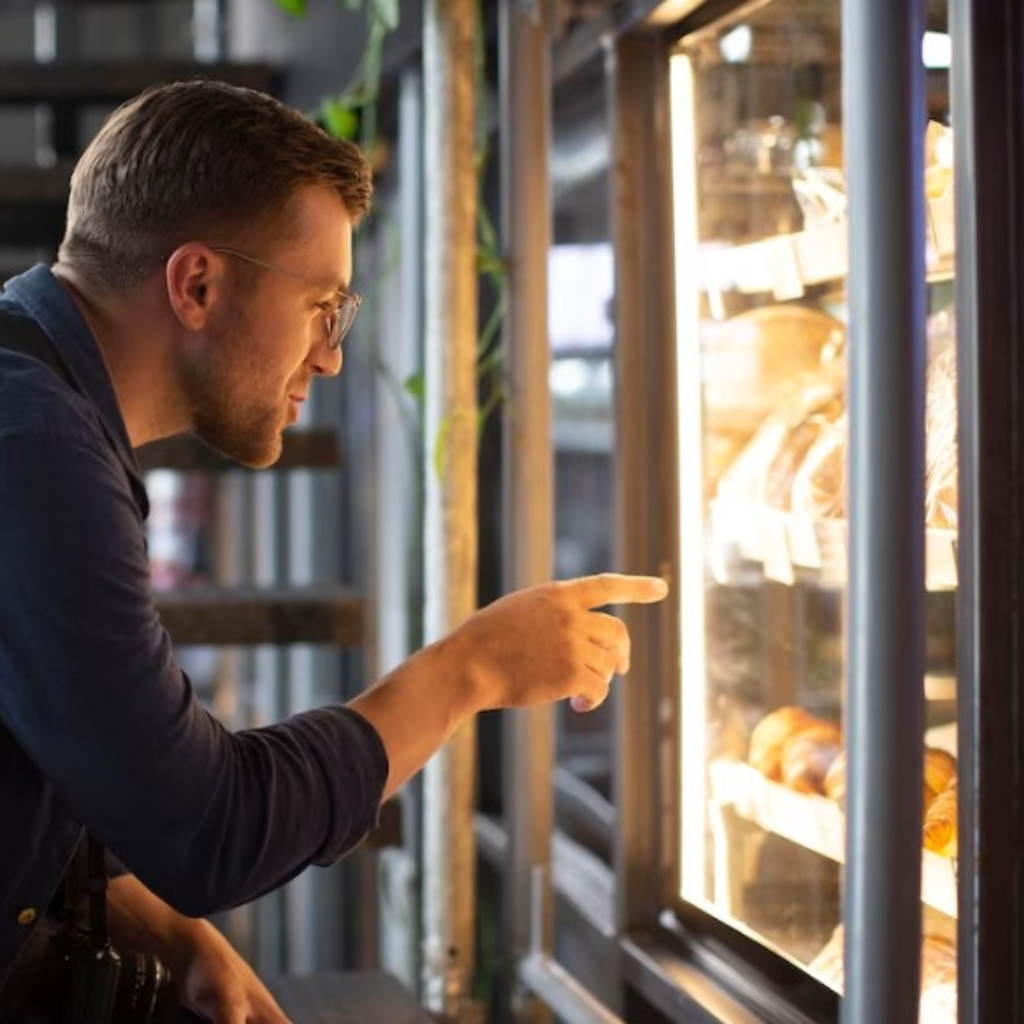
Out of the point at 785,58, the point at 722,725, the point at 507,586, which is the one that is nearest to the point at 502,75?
the point at 785,58

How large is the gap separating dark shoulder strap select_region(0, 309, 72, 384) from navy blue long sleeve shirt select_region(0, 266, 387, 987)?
0.15ft

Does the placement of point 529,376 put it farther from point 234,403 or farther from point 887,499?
point 887,499

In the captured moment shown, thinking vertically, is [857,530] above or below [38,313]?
below

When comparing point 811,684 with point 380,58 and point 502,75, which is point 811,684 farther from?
point 380,58

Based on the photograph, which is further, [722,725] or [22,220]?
[22,220]

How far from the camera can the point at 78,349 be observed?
150cm

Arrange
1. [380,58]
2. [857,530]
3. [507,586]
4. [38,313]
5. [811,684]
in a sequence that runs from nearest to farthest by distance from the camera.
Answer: [857,530] → [38,313] → [811,684] → [507,586] → [380,58]

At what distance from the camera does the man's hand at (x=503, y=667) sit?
1.47 metres

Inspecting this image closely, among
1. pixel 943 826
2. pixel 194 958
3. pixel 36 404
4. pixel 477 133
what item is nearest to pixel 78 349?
pixel 36 404

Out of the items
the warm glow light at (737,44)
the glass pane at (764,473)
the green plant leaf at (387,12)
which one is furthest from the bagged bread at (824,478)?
the green plant leaf at (387,12)

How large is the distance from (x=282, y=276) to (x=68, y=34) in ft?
12.2

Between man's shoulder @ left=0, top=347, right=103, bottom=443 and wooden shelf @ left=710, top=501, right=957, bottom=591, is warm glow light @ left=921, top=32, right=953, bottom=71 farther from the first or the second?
man's shoulder @ left=0, top=347, right=103, bottom=443

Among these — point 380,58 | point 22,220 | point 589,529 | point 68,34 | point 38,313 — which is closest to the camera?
point 38,313

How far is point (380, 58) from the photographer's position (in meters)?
3.10
